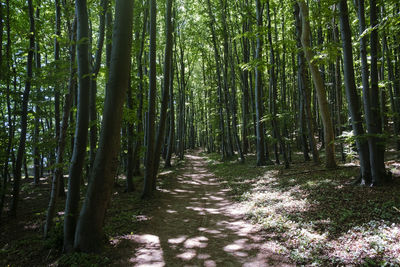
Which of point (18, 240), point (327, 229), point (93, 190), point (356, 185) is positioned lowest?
point (18, 240)

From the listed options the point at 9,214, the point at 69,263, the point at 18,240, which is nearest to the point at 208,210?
the point at 69,263

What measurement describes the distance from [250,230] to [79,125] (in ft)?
15.0

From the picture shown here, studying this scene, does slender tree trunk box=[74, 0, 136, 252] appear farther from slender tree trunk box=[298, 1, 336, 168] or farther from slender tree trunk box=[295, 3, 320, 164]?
slender tree trunk box=[295, 3, 320, 164]

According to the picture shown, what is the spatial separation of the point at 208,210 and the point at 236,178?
4396 mm

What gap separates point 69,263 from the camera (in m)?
4.25

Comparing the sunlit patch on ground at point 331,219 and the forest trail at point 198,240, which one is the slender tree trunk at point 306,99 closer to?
the sunlit patch on ground at point 331,219

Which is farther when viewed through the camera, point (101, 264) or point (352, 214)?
point (352, 214)

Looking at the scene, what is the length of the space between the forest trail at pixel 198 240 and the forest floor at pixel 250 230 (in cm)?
2

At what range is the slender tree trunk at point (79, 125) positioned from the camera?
4.91 m

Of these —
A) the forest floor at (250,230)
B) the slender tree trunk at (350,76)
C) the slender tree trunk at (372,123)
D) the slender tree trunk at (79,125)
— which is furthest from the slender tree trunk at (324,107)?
the slender tree trunk at (79,125)

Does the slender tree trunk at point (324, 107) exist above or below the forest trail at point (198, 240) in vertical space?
above

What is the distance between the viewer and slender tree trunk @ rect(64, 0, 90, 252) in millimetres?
4906

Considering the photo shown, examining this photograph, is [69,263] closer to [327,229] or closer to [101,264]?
[101,264]

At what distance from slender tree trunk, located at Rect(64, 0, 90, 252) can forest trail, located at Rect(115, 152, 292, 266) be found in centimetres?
119
